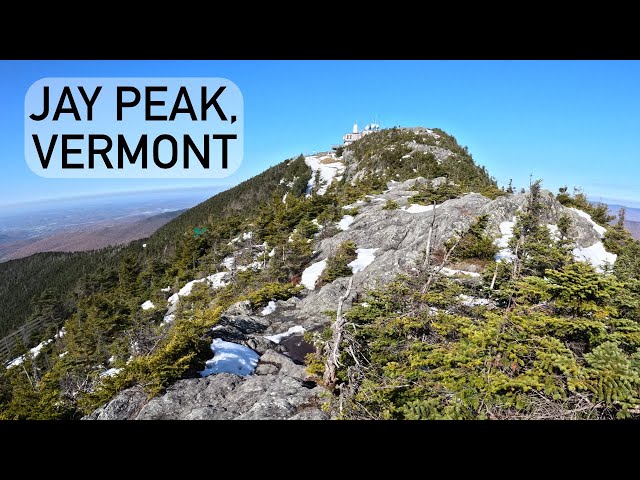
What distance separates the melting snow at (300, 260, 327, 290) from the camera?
17406 millimetres

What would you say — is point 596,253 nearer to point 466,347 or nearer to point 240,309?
point 466,347

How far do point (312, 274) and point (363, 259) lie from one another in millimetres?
3055

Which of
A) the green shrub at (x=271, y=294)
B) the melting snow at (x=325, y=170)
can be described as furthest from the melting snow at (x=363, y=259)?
the melting snow at (x=325, y=170)

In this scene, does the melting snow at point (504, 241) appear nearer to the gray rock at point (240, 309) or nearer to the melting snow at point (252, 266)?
the gray rock at point (240, 309)

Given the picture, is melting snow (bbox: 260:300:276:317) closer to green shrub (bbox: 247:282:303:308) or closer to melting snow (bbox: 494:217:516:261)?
green shrub (bbox: 247:282:303:308)

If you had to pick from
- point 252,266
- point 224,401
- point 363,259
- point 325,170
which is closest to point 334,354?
point 224,401

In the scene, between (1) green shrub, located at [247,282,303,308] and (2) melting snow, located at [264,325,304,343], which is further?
(1) green shrub, located at [247,282,303,308]

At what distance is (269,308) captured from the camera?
50.8 ft

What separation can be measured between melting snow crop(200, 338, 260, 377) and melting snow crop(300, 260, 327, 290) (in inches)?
281

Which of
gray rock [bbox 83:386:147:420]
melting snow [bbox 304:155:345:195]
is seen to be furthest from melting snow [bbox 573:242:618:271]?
melting snow [bbox 304:155:345:195]

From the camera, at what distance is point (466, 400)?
3.87 meters
